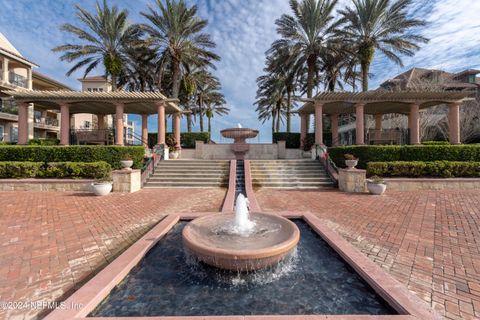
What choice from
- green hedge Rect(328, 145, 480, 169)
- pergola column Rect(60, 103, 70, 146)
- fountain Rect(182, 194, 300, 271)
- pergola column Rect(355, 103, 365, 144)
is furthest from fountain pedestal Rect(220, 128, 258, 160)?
fountain Rect(182, 194, 300, 271)

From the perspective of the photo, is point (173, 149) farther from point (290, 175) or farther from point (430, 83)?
point (430, 83)

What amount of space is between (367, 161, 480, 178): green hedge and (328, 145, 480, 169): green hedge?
0.88 m

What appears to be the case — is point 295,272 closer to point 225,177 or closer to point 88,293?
point 88,293

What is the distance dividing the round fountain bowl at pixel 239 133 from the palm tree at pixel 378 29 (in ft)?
34.6

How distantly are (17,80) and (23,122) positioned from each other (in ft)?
64.4

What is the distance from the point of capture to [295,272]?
3.59 meters

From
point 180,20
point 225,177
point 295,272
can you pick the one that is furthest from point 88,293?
point 180,20

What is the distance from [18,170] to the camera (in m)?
10.8

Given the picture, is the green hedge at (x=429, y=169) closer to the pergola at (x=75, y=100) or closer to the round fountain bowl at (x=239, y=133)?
the round fountain bowl at (x=239, y=133)

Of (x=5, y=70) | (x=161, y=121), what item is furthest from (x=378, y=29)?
(x=5, y=70)

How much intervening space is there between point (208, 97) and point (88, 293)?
3769 centimetres

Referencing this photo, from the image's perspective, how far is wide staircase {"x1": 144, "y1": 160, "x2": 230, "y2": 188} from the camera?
1134cm

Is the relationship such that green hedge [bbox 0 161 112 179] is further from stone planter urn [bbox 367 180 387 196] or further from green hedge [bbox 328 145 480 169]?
green hedge [bbox 328 145 480 169]

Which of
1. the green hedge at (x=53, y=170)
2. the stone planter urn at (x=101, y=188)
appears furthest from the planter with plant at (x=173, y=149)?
the stone planter urn at (x=101, y=188)
